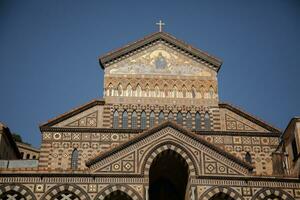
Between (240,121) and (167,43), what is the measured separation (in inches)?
316

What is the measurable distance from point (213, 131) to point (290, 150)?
5474mm

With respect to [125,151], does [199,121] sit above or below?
above

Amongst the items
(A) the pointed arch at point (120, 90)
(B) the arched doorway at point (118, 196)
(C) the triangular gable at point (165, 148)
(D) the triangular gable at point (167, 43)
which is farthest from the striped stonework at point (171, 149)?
(D) the triangular gable at point (167, 43)

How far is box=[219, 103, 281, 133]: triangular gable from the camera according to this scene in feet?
110

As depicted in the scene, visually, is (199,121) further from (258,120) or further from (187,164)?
(187,164)

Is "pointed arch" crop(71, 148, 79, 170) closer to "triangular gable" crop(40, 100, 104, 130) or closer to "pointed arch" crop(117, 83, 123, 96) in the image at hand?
"triangular gable" crop(40, 100, 104, 130)

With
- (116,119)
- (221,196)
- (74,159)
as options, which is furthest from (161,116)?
(221,196)

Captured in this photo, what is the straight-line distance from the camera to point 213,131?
1303 inches

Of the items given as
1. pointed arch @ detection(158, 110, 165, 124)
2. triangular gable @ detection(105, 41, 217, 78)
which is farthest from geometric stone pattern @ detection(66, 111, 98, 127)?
pointed arch @ detection(158, 110, 165, 124)

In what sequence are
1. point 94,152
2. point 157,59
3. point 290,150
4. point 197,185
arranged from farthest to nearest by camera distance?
point 157,59
point 94,152
point 290,150
point 197,185

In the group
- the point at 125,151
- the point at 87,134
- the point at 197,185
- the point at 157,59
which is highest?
the point at 157,59

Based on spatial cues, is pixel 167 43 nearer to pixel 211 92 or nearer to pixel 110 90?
pixel 211 92

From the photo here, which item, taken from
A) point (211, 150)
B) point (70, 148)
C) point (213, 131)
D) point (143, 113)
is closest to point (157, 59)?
point (143, 113)

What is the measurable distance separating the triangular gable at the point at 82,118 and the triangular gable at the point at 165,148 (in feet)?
25.7
